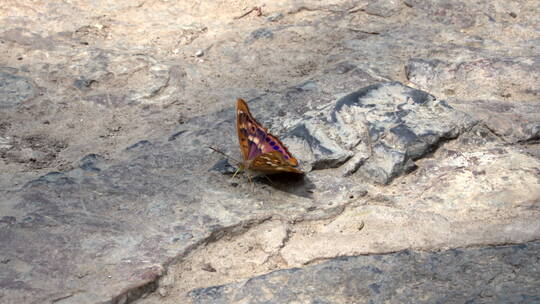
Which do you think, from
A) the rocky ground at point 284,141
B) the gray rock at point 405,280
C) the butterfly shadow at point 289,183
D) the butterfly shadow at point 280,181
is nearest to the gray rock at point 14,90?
the rocky ground at point 284,141

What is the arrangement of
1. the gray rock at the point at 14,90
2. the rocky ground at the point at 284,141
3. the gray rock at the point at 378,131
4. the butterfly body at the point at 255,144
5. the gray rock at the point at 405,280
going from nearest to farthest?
1. the gray rock at the point at 405,280
2. the rocky ground at the point at 284,141
3. the butterfly body at the point at 255,144
4. the gray rock at the point at 378,131
5. the gray rock at the point at 14,90

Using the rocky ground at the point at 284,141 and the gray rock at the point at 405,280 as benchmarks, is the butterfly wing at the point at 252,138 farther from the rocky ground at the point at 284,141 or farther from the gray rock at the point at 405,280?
the gray rock at the point at 405,280

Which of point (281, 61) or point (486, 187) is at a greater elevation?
point (281, 61)

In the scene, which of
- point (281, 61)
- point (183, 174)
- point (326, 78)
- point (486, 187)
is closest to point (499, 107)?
point (486, 187)

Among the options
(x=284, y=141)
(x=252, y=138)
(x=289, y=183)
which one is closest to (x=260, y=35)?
(x=284, y=141)

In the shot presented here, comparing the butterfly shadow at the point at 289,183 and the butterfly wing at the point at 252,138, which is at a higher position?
the butterfly wing at the point at 252,138

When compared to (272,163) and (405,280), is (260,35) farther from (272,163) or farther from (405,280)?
(405,280)

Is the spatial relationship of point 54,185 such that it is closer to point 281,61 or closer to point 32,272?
point 32,272

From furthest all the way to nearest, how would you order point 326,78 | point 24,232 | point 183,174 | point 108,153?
1. point 326,78
2. point 108,153
3. point 183,174
4. point 24,232
